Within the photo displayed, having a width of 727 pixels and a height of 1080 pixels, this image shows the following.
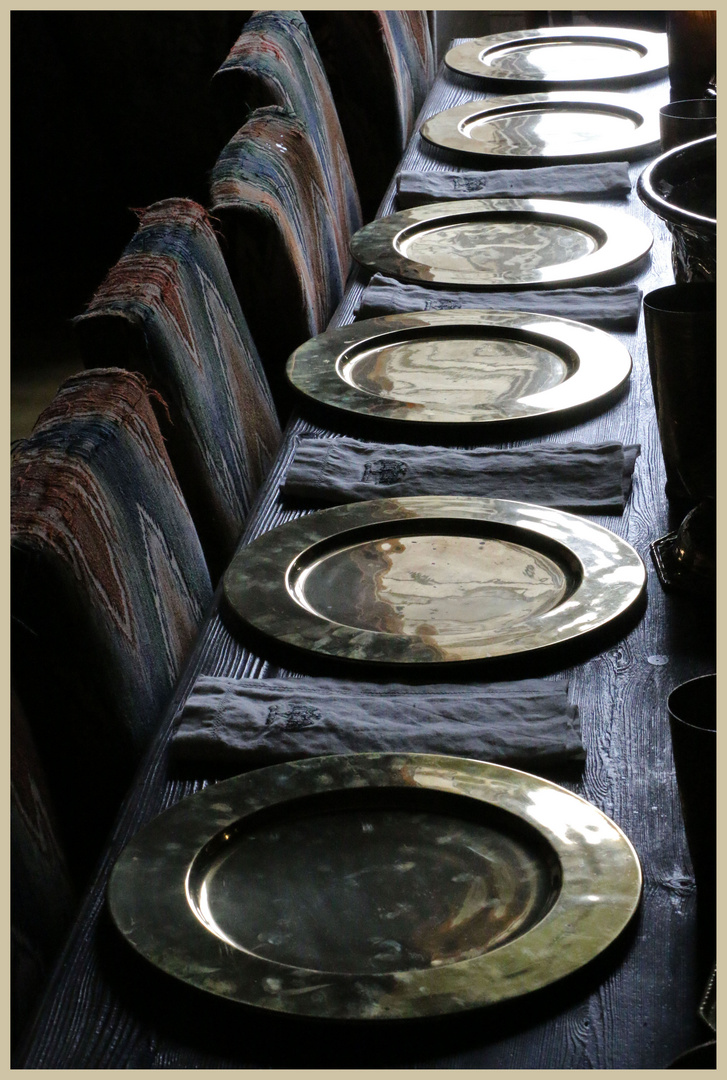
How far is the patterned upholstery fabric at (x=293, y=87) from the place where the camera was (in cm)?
175

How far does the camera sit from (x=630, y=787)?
0.77m

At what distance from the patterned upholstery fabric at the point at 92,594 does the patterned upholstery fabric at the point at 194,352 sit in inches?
3.8

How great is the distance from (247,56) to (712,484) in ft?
3.60

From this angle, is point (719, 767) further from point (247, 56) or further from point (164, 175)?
point (164, 175)

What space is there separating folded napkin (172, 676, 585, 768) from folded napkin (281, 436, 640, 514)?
29 cm

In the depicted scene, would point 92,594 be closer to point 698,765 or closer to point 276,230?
point 698,765

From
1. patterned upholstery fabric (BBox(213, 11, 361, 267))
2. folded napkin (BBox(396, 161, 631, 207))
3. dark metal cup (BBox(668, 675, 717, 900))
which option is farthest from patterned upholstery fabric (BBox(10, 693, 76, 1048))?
folded napkin (BBox(396, 161, 631, 207))

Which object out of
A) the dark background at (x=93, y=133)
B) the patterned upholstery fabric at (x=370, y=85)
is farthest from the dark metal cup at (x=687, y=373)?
the dark background at (x=93, y=133)

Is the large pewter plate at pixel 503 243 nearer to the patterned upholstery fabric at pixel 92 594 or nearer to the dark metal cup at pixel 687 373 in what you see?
the dark metal cup at pixel 687 373

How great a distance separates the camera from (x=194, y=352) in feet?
4.17

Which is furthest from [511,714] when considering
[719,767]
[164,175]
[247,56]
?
[164,175]

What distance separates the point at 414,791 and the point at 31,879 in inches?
10.2

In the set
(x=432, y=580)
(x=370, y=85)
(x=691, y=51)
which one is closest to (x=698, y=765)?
(x=432, y=580)

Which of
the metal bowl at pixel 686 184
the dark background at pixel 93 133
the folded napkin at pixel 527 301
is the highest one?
the metal bowl at pixel 686 184
